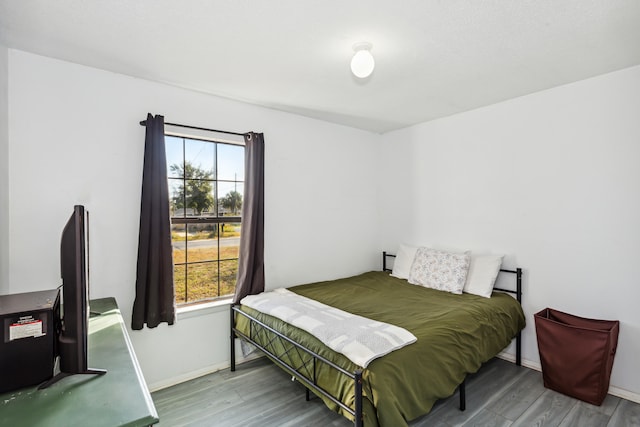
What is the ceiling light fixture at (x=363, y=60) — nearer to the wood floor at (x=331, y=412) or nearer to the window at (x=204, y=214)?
the window at (x=204, y=214)

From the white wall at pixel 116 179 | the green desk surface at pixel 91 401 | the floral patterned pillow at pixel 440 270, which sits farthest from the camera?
the floral patterned pillow at pixel 440 270

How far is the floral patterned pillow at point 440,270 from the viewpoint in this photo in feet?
10.2

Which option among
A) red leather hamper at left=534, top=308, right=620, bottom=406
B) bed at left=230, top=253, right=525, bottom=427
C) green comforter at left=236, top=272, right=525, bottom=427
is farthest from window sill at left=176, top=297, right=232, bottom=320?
red leather hamper at left=534, top=308, right=620, bottom=406

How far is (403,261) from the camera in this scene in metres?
3.73

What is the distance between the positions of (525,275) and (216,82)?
3.11 m

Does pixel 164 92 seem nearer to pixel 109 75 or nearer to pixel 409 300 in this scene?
pixel 109 75

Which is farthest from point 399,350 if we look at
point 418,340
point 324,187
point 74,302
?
point 324,187

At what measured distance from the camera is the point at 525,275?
2967 millimetres

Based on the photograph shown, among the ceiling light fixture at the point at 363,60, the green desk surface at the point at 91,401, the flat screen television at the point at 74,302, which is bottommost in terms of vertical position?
the green desk surface at the point at 91,401

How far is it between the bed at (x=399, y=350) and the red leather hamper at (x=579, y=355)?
292 mm

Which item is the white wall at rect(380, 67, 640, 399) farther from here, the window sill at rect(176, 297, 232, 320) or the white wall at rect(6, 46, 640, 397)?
the window sill at rect(176, 297, 232, 320)

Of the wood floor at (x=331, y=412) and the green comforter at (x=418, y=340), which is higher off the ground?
the green comforter at (x=418, y=340)

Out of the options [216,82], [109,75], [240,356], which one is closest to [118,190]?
[109,75]

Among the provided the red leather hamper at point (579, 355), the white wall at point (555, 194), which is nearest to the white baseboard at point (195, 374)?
the white wall at point (555, 194)
